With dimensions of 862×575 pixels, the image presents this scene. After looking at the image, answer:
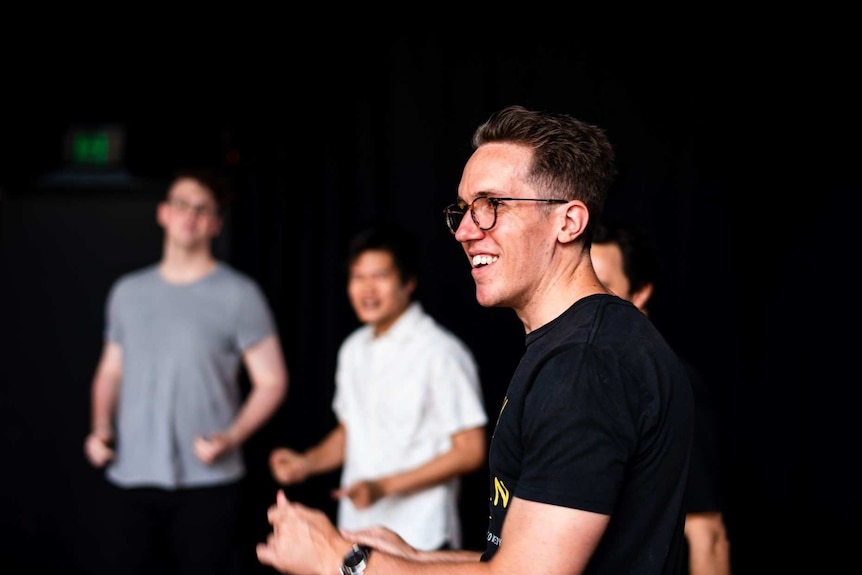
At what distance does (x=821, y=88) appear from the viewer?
9.82ft

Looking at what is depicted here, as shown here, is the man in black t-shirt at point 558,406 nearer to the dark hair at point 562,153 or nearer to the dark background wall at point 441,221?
the dark hair at point 562,153

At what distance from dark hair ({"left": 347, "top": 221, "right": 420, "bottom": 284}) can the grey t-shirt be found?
555mm

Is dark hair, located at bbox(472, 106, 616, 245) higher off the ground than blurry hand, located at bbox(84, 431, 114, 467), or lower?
higher

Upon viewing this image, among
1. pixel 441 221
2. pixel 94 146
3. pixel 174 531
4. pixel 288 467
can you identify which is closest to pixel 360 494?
pixel 288 467

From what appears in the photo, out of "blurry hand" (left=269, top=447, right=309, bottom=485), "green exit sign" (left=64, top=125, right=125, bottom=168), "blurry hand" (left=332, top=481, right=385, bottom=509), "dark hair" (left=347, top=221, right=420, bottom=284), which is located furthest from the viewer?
"green exit sign" (left=64, top=125, right=125, bottom=168)

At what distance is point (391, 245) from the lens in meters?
2.76

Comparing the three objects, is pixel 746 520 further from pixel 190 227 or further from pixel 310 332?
pixel 190 227

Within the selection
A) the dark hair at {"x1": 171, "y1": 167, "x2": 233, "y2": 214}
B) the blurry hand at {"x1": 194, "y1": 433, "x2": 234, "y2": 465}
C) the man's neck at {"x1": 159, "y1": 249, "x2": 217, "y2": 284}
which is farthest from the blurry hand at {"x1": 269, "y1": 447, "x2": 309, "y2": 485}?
the dark hair at {"x1": 171, "y1": 167, "x2": 233, "y2": 214}

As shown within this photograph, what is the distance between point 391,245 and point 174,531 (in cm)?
115

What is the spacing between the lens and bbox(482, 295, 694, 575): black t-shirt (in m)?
1.20

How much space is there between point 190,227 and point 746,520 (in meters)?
2.09

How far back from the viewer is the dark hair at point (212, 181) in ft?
10.4

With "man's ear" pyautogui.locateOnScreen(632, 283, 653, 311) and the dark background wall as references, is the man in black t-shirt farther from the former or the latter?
the dark background wall

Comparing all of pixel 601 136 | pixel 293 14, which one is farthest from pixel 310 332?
pixel 601 136
